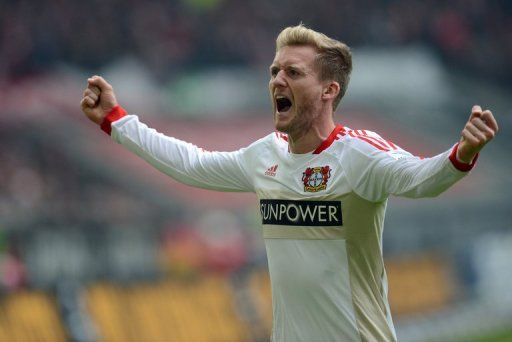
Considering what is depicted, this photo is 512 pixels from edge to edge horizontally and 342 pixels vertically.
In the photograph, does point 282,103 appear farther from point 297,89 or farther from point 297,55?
point 297,55

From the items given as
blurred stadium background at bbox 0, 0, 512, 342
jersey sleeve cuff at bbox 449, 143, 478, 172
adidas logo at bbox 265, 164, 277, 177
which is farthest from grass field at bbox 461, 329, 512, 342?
jersey sleeve cuff at bbox 449, 143, 478, 172

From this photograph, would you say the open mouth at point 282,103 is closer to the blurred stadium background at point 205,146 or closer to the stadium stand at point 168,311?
the blurred stadium background at point 205,146

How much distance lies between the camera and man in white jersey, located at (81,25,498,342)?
4.77m

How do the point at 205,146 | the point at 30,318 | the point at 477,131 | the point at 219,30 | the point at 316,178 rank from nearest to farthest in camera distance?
the point at 477,131, the point at 316,178, the point at 30,318, the point at 205,146, the point at 219,30

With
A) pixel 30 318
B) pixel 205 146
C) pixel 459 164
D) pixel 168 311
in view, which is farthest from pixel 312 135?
pixel 205 146

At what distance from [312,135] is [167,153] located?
2.76ft

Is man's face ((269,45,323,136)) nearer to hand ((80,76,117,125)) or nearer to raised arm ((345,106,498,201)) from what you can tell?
raised arm ((345,106,498,201))

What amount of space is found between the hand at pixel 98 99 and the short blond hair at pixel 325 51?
92cm

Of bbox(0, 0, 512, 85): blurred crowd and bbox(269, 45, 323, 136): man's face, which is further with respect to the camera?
bbox(0, 0, 512, 85): blurred crowd

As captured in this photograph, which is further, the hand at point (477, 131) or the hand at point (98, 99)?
the hand at point (98, 99)

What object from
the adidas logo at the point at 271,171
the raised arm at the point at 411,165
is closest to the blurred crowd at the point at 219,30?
the adidas logo at the point at 271,171

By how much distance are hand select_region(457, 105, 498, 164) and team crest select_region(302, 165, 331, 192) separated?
944 millimetres

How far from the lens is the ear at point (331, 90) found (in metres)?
5.09

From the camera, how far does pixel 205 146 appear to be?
17.6 metres
